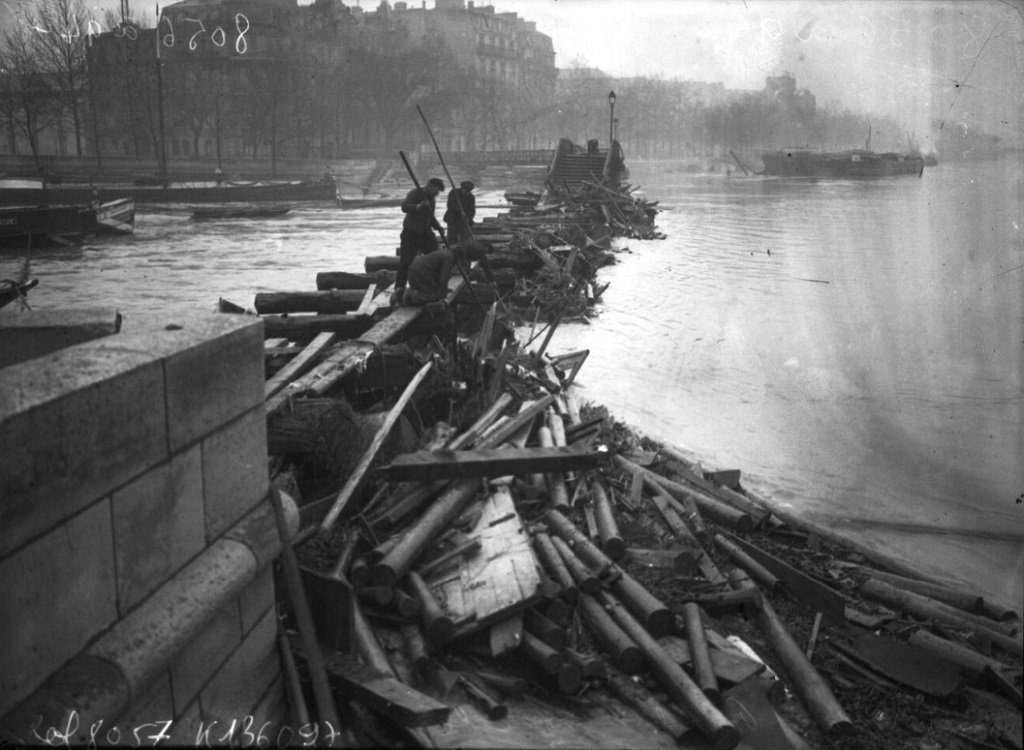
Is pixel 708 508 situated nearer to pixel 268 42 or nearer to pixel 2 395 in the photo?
pixel 2 395

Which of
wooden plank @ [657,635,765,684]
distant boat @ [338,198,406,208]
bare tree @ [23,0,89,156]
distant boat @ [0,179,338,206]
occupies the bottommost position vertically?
wooden plank @ [657,635,765,684]

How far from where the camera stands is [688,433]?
11.1 metres

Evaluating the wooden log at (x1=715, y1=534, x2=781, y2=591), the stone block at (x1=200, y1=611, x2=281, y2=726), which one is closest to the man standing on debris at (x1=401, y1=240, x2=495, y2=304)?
the wooden log at (x1=715, y1=534, x2=781, y2=591)

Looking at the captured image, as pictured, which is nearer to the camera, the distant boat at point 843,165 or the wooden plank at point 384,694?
the wooden plank at point 384,694

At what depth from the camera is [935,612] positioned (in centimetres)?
618

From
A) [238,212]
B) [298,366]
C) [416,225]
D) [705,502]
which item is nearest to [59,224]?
[238,212]

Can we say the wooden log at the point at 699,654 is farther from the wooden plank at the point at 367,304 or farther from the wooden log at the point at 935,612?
the wooden plank at the point at 367,304

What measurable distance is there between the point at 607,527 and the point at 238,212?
47.1 m

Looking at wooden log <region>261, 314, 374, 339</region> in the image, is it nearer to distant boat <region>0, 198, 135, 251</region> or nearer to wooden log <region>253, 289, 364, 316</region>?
wooden log <region>253, 289, 364, 316</region>

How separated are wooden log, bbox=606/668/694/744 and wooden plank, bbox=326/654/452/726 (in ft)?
3.87

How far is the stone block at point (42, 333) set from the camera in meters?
4.12

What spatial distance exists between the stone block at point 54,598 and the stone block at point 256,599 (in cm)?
102

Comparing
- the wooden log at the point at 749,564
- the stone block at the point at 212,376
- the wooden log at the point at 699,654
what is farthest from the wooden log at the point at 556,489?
the stone block at the point at 212,376

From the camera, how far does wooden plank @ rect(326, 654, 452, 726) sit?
13.9ft
